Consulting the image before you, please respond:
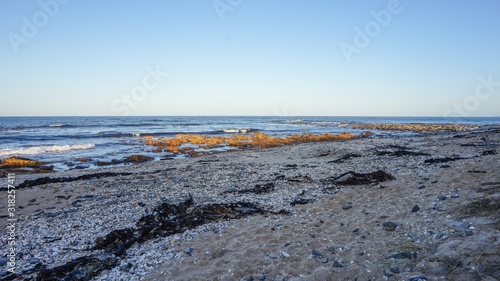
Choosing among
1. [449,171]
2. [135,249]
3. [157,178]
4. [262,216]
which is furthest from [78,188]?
[449,171]

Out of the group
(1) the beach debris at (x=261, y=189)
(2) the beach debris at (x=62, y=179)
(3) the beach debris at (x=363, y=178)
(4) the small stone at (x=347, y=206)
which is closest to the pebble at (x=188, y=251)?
(4) the small stone at (x=347, y=206)

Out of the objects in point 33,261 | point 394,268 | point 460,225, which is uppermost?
point 460,225

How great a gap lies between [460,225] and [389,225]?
1.27 meters

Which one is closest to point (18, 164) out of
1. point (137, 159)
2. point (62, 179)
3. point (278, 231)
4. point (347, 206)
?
point (137, 159)

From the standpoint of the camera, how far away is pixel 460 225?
576 cm

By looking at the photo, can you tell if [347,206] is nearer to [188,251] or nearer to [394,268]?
[394,268]

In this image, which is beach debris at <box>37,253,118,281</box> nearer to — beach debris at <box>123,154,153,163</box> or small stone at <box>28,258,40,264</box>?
small stone at <box>28,258,40,264</box>

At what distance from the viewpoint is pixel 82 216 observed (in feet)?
30.0

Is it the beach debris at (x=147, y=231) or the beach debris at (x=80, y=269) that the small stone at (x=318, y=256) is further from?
the beach debris at (x=80, y=269)

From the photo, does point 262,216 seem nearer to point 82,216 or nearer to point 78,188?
point 82,216

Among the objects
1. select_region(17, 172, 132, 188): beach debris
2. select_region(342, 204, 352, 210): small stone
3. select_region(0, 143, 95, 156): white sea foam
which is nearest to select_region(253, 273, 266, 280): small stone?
select_region(342, 204, 352, 210): small stone

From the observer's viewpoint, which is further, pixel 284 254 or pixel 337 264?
pixel 284 254

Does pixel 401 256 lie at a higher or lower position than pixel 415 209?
lower

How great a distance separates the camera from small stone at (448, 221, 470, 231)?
563 cm
